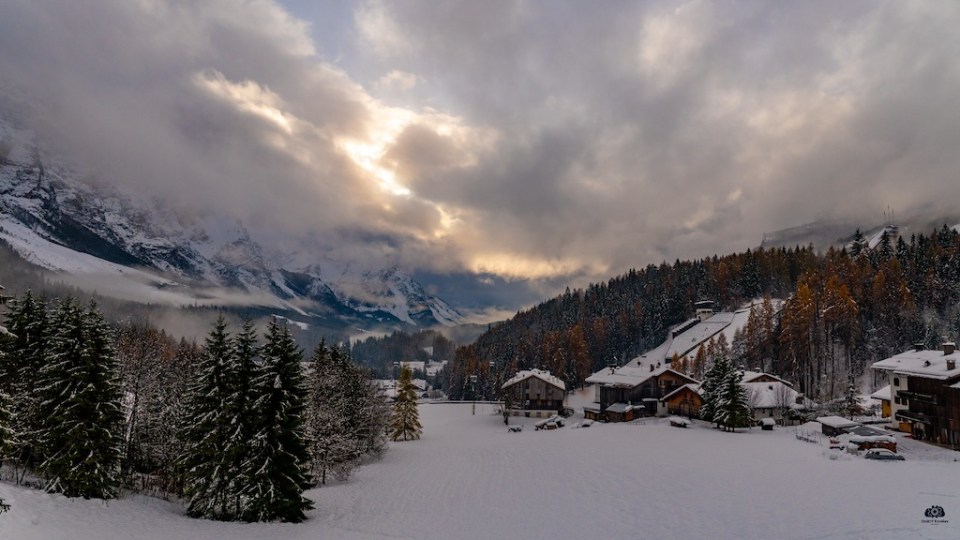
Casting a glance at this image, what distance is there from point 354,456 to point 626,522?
31.3m

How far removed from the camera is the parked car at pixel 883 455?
4464cm

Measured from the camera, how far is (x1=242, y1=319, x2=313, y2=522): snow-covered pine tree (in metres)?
29.3

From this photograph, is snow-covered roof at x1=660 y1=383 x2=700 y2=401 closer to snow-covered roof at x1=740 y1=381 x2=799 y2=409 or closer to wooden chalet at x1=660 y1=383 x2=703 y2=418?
wooden chalet at x1=660 y1=383 x2=703 y2=418

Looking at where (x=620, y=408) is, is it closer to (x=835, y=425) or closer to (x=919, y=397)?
(x=835, y=425)

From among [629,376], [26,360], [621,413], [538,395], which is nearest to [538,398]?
[538,395]

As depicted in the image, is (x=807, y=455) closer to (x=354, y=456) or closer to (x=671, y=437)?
(x=671, y=437)

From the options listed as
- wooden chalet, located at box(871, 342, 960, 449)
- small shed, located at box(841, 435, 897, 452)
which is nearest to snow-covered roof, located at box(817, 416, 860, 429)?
wooden chalet, located at box(871, 342, 960, 449)

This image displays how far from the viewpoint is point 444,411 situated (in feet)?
398

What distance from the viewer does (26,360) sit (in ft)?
117

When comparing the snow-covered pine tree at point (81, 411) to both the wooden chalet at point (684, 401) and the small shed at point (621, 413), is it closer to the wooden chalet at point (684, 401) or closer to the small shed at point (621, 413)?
the small shed at point (621, 413)

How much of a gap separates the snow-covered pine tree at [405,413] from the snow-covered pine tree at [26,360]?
4548 cm

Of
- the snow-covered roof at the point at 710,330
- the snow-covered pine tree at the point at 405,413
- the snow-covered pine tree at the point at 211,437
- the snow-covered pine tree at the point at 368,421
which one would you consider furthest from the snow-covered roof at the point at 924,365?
the snow-covered pine tree at the point at 211,437

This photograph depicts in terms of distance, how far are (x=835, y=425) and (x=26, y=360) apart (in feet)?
258

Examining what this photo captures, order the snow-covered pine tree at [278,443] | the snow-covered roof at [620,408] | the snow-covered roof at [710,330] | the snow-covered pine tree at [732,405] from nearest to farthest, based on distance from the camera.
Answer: the snow-covered pine tree at [278,443] → the snow-covered pine tree at [732,405] → the snow-covered roof at [620,408] → the snow-covered roof at [710,330]
